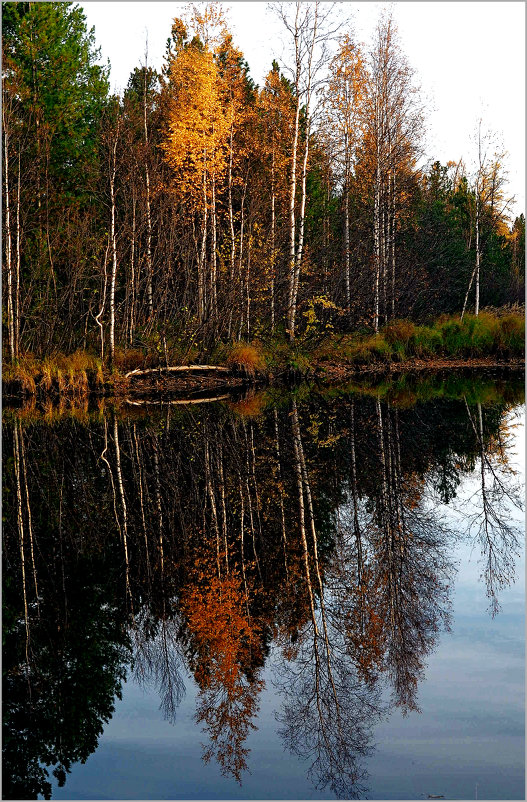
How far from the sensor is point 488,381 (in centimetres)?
2250

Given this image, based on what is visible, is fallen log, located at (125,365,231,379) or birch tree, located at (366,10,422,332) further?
birch tree, located at (366,10,422,332)

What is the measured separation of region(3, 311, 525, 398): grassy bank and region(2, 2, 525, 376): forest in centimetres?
12

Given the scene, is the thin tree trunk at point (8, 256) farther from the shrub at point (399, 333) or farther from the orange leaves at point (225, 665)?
the orange leaves at point (225, 665)

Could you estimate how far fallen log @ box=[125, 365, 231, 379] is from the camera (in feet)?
67.5

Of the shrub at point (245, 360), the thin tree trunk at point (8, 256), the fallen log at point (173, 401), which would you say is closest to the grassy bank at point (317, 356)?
the shrub at point (245, 360)

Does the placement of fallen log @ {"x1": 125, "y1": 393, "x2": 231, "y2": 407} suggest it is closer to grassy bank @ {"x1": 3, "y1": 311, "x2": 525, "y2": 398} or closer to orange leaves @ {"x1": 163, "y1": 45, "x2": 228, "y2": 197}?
grassy bank @ {"x1": 3, "y1": 311, "x2": 525, "y2": 398}

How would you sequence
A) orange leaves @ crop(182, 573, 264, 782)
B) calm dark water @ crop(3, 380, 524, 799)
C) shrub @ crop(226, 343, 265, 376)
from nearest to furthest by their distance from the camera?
calm dark water @ crop(3, 380, 524, 799)
orange leaves @ crop(182, 573, 264, 782)
shrub @ crop(226, 343, 265, 376)

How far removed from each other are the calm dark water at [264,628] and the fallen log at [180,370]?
32.5ft

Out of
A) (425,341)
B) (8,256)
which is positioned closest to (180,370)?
(8,256)

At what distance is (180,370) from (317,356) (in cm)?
502

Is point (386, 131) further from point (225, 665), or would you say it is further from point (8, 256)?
point (225, 665)

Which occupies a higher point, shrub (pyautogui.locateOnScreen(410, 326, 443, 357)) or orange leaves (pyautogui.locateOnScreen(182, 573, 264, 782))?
shrub (pyautogui.locateOnScreen(410, 326, 443, 357))

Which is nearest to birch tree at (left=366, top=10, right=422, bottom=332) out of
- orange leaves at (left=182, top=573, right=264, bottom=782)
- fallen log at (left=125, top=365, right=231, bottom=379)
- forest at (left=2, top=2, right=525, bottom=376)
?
forest at (left=2, top=2, right=525, bottom=376)

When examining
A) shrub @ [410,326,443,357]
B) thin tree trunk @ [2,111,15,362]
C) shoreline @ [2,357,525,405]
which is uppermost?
thin tree trunk @ [2,111,15,362]
